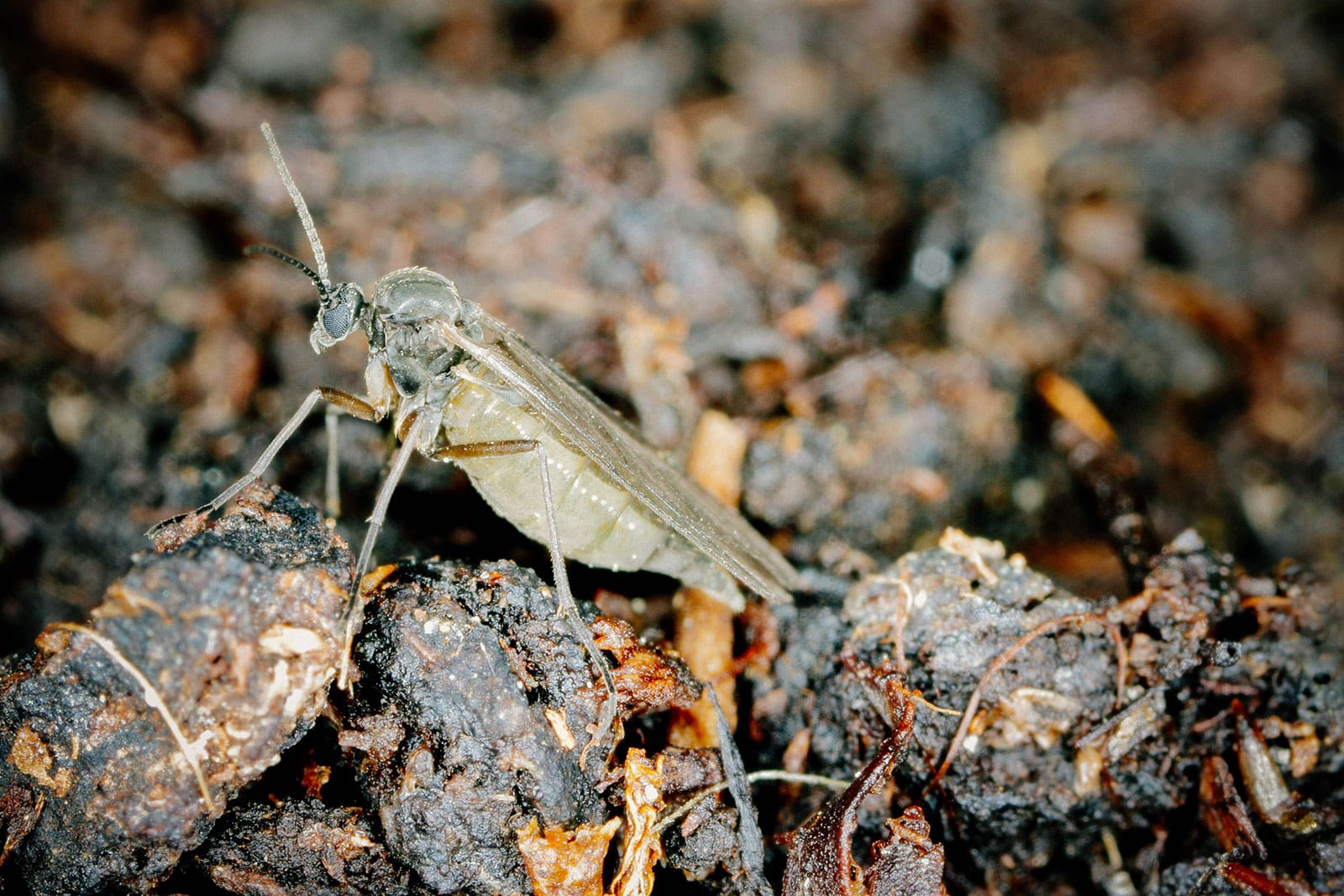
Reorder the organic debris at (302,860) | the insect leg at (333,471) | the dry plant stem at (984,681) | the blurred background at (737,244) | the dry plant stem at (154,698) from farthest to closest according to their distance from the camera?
the blurred background at (737,244), the insect leg at (333,471), the dry plant stem at (984,681), the organic debris at (302,860), the dry plant stem at (154,698)

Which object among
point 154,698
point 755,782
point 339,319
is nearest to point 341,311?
point 339,319

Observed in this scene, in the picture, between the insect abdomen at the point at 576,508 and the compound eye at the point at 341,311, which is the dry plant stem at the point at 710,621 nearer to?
the insect abdomen at the point at 576,508

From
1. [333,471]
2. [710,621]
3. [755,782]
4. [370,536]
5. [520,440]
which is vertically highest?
[333,471]

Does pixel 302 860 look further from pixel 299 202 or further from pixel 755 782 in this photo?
pixel 299 202

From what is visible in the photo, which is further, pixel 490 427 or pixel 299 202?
pixel 490 427

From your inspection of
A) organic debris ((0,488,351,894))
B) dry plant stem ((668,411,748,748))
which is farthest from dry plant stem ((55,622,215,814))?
dry plant stem ((668,411,748,748))

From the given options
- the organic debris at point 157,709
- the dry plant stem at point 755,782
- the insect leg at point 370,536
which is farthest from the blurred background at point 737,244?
the organic debris at point 157,709

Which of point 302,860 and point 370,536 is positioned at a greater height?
point 370,536

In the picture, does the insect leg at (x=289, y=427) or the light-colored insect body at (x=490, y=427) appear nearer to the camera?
the insect leg at (x=289, y=427)
